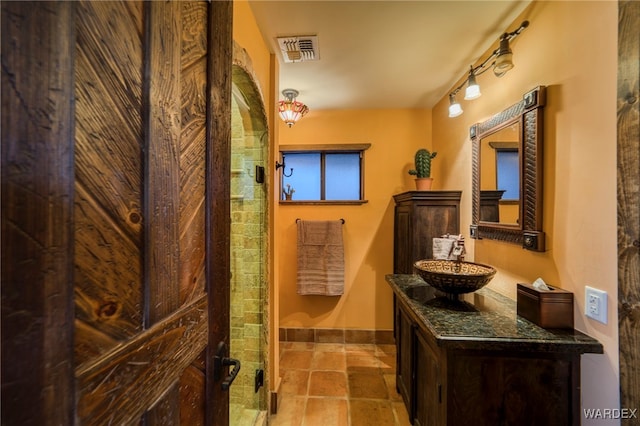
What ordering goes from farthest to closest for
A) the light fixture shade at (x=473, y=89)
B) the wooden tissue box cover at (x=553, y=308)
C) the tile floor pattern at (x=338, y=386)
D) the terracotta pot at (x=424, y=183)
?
the terracotta pot at (x=424, y=183) < the tile floor pattern at (x=338, y=386) < the light fixture shade at (x=473, y=89) < the wooden tissue box cover at (x=553, y=308)

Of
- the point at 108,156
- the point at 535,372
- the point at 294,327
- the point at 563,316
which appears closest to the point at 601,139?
the point at 563,316

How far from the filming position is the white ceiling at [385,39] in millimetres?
1549

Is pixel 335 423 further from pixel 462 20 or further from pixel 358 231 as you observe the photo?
pixel 462 20

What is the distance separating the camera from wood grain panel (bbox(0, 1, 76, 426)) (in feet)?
1.03

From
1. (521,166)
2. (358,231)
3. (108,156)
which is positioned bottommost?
(358,231)

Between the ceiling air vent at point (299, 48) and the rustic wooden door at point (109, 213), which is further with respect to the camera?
the ceiling air vent at point (299, 48)

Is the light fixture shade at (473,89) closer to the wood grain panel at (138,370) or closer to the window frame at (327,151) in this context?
the window frame at (327,151)

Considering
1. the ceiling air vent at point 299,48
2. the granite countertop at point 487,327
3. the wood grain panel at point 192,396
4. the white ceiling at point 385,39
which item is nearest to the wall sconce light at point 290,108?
the white ceiling at point 385,39

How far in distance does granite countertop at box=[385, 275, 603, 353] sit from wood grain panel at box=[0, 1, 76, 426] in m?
1.21

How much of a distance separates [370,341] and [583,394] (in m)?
2.06

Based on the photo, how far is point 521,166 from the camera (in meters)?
1.55

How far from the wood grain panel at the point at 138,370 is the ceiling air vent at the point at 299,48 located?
70.5 inches

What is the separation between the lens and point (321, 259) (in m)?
2.96

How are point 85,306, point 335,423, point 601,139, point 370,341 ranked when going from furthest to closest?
point 370,341 < point 335,423 < point 601,139 < point 85,306
